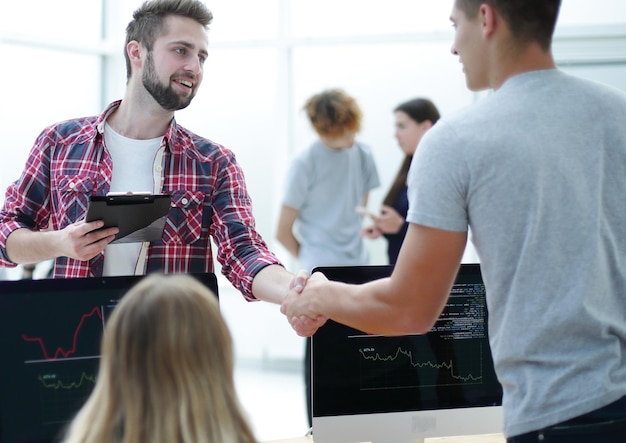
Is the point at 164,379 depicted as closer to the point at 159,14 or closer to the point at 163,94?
the point at 163,94

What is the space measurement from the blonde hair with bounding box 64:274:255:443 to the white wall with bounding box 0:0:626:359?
4.75 metres

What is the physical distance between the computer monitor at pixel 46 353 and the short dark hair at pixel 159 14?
959 millimetres

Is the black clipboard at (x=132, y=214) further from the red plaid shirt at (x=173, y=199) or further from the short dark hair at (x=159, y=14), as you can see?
the short dark hair at (x=159, y=14)

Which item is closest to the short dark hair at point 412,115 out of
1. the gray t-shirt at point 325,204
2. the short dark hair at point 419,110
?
the short dark hair at point 419,110

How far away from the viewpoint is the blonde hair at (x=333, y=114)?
4.57 metres

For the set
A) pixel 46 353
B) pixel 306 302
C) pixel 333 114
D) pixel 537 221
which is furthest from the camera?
pixel 333 114

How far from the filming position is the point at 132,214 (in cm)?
214

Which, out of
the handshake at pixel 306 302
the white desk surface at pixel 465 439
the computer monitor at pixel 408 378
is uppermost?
the handshake at pixel 306 302

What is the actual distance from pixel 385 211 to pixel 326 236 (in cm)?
36

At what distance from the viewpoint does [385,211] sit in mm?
4578

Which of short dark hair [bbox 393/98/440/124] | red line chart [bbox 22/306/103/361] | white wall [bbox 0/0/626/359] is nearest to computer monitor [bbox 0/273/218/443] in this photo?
red line chart [bbox 22/306/103/361]

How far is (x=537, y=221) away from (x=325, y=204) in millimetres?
3258

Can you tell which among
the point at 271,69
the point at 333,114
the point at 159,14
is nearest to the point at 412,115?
the point at 333,114

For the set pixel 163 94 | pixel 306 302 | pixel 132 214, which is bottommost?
pixel 306 302
